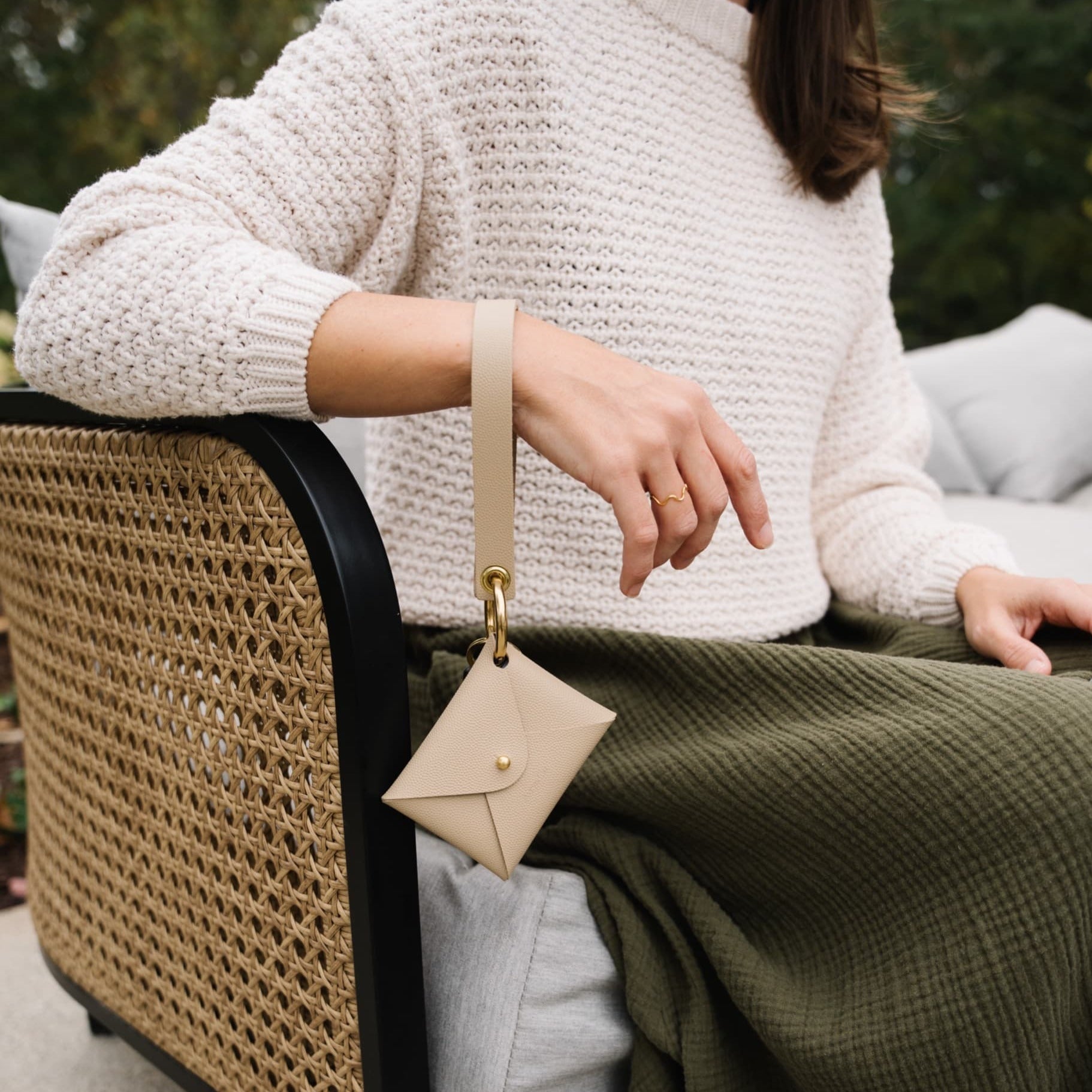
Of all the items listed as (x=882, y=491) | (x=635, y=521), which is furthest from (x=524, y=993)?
(x=882, y=491)

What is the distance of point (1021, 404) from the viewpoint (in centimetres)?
201

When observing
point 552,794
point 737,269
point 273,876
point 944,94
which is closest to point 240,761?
point 273,876

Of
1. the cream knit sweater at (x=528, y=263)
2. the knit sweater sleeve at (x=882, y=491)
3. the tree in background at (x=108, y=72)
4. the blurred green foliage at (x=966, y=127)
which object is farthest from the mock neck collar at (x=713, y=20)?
the tree in background at (x=108, y=72)

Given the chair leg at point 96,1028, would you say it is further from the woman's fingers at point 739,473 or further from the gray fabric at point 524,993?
the woman's fingers at point 739,473

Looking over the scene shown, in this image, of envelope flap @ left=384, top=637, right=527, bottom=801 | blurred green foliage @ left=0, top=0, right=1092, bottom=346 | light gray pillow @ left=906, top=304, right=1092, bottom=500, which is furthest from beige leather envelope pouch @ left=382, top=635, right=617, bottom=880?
blurred green foliage @ left=0, top=0, right=1092, bottom=346

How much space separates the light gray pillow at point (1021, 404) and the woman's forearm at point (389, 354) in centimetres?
164

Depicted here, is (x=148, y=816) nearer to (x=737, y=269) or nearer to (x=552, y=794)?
(x=552, y=794)

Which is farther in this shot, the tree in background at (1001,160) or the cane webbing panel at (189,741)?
the tree in background at (1001,160)

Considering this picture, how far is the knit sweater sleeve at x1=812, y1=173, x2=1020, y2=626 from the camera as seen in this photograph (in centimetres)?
97

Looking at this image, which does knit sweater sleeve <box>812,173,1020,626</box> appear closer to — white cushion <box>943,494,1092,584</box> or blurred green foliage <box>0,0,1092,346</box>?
white cushion <box>943,494,1092,584</box>

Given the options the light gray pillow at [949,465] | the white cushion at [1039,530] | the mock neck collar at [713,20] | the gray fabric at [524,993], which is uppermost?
the mock neck collar at [713,20]

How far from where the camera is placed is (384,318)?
59 cm

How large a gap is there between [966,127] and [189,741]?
16.0 feet

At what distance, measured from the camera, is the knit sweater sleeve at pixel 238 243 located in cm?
58
